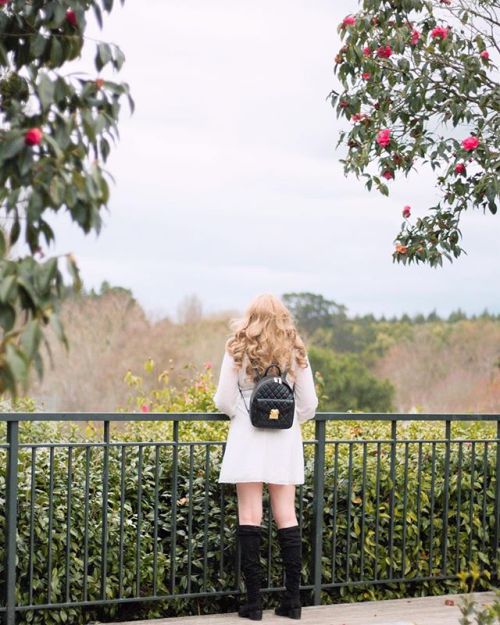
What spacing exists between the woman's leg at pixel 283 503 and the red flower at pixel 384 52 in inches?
149

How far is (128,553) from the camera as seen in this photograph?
234 inches

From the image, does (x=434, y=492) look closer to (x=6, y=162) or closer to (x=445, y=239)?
(x=445, y=239)

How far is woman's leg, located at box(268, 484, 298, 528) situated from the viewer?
226 inches

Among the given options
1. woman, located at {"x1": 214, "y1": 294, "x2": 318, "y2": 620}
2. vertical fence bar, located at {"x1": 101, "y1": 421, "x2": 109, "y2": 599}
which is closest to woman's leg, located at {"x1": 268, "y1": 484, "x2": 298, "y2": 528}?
woman, located at {"x1": 214, "y1": 294, "x2": 318, "y2": 620}

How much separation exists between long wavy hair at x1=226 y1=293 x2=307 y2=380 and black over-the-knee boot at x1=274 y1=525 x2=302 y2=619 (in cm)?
89

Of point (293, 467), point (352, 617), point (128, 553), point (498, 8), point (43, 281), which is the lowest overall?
point (352, 617)

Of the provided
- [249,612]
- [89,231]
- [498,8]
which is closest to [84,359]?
[498,8]

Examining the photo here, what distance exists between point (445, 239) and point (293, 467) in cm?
303

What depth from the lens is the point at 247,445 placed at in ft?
18.4

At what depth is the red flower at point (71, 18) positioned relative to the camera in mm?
3463

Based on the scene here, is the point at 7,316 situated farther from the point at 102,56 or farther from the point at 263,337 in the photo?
the point at 263,337

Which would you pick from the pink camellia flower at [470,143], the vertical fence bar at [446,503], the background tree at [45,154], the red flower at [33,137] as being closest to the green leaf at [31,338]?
the background tree at [45,154]

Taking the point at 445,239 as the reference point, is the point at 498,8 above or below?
above

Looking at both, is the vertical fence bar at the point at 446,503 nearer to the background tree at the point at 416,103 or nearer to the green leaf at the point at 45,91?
the background tree at the point at 416,103
